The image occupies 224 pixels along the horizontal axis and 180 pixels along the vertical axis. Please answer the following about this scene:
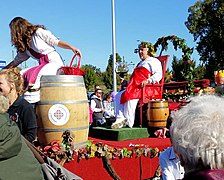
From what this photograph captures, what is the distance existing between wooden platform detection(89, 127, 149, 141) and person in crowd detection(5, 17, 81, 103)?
5.37 ft

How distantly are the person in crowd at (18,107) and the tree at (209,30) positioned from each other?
28.9 meters

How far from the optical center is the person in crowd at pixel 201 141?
131cm

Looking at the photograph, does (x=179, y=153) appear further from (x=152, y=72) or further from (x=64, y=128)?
(x=152, y=72)

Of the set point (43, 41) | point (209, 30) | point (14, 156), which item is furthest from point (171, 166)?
point (209, 30)

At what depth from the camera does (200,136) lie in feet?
4.38

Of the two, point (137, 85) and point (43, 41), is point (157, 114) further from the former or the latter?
point (43, 41)

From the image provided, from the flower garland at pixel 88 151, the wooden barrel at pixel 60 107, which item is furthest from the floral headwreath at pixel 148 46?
the wooden barrel at pixel 60 107

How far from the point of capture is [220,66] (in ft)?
99.5

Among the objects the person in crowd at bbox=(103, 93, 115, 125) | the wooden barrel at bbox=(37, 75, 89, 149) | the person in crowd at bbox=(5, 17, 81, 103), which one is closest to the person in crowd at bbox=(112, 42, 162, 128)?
the wooden barrel at bbox=(37, 75, 89, 149)

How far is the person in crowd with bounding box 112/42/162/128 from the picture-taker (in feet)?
19.4

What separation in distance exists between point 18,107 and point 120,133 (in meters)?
2.53

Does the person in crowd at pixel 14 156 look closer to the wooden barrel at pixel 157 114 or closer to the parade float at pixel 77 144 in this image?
the parade float at pixel 77 144

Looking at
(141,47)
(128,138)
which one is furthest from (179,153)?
(141,47)

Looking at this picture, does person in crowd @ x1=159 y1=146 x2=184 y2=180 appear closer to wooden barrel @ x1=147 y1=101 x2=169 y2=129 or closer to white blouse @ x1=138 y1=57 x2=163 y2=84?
wooden barrel @ x1=147 y1=101 x2=169 y2=129
